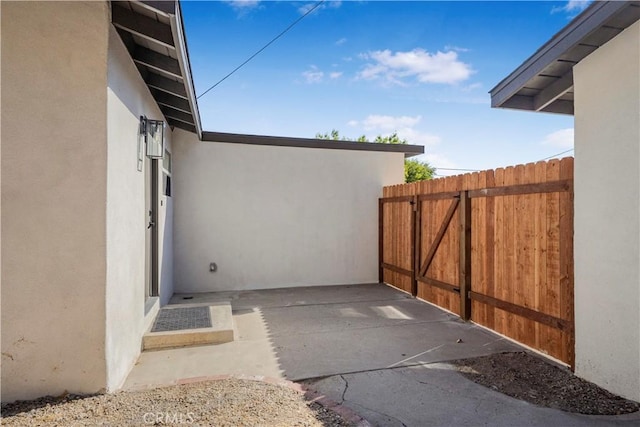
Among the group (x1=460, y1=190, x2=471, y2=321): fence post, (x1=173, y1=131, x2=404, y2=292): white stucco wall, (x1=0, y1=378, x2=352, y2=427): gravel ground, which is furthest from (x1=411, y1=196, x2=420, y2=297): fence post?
(x1=0, y1=378, x2=352, y2=427): gravel ground

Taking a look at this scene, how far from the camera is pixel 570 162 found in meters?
3.70

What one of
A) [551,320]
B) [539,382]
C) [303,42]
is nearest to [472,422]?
[539,382]

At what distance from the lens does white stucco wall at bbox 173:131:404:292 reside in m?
7.42

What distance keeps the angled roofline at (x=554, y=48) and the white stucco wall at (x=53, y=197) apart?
4116 mm

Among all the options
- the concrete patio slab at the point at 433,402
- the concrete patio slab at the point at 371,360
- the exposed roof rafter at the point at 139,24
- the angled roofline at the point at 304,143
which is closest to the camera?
the concrete patio slab at the point at 433,402

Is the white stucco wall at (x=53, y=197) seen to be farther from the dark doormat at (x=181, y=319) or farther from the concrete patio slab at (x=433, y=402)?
the concrete patio slab at (x=433, y=402)

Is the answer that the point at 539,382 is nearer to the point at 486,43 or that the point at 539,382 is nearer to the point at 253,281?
the point at 253,281

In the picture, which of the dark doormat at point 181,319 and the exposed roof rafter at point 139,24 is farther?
the dark doormat at point 181,319

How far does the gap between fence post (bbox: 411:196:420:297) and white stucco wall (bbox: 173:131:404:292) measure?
1.60 m

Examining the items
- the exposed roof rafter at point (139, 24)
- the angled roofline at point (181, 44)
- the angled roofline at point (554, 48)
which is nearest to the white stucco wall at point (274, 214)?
the angled roofline at point (181, 44)

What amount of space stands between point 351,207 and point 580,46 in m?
5.50

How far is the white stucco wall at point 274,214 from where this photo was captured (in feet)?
24.3

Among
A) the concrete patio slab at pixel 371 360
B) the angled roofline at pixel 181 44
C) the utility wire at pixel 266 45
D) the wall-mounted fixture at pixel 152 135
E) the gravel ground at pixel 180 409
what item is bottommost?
the concrete patio slab at pixel 371 360

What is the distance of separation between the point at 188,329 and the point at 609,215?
470 cm
